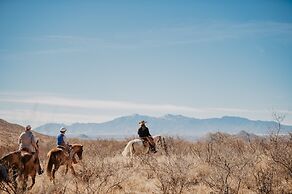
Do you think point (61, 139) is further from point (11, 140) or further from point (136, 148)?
point (11, 140)

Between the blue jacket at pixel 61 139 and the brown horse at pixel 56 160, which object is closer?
the brown horse at pixel 56 160

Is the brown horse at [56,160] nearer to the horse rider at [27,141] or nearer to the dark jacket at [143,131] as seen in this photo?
the horse rider at [27,141]

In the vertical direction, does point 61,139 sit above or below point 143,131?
below

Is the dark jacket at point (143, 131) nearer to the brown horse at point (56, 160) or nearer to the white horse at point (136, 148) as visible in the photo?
the white horse at point (136, 148)

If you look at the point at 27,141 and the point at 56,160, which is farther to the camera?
the point at 27,141

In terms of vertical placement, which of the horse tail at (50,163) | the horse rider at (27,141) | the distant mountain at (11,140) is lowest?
the distant mountain at (11,140)

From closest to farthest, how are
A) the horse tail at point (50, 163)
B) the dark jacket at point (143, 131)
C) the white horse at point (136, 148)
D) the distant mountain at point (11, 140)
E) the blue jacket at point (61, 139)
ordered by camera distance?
the horse tail at point (50, 163) < the blue jacket at point (61, 139) < the white horse at point (136, 148) < the dark jacket at point (143, 131) < the distant mountain at point (11, 140)

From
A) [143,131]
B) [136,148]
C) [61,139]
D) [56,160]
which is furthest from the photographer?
[143,131]

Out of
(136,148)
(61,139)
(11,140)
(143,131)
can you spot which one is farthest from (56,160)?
(11,140)

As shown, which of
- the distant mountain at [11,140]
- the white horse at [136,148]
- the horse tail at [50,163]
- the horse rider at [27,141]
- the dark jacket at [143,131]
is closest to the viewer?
the horse tail at [50,163]

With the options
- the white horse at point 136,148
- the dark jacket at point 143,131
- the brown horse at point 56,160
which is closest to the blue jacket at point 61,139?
the brown horse at point 56,160

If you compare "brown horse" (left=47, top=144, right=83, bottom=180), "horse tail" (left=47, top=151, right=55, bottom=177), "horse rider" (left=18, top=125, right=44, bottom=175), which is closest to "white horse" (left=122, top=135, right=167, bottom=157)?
"brown horse" (left=47, top=144, right=83, bottom=180)

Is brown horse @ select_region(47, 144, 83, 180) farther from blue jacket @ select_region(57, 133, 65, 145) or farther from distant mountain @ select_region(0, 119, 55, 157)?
distant mountain @ select_region(0, 119, 55, 157)

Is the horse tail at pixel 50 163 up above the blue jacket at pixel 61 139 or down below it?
below
